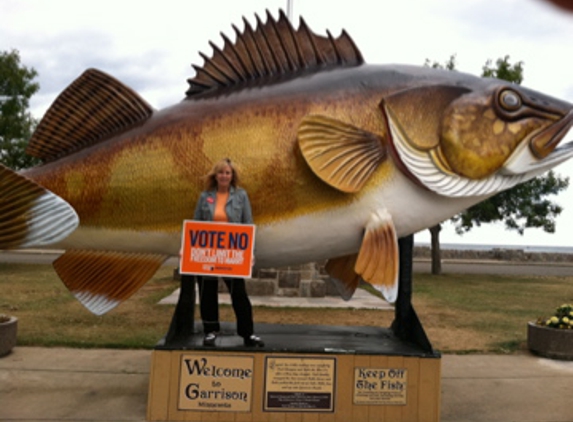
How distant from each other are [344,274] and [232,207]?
1108 millimetres

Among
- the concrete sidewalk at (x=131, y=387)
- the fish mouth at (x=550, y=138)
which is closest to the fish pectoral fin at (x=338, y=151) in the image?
the fish mouth at (x=550, y=138)

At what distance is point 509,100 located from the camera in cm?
330

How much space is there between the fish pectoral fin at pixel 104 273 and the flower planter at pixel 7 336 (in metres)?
2.78

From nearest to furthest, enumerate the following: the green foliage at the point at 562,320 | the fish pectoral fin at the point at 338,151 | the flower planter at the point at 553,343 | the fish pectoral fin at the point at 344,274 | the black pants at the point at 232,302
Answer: the fish pectoral fin at the point at 338,151, the black pants at the point at 232,302, the fish pectoral fin at the point at 344,274, the flower planter at the point at 553,343, the green foliage at the point at 562,320

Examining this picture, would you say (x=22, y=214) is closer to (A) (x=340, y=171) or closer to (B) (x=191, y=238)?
(B) (x=191, y=238)

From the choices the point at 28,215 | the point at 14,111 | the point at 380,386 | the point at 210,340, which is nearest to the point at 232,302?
the point at 210,340

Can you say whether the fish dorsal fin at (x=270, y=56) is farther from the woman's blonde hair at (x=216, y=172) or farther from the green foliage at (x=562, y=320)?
the green foliage at (x=562, y=320)

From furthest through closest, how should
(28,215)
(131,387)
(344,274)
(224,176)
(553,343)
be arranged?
(553,343)
(131,387)
(344,274)
(224,176)
(28,215)

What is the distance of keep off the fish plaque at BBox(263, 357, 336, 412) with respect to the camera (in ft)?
11.9

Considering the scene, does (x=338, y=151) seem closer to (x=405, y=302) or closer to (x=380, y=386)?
(x=380, y=386)

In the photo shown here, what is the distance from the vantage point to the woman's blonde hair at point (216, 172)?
3.21 meters

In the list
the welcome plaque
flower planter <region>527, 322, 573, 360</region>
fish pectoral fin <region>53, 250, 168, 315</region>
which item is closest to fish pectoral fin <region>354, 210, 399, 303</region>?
the welcome plaque

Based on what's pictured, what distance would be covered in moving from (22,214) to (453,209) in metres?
2.62

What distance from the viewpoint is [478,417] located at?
4.02 metres
